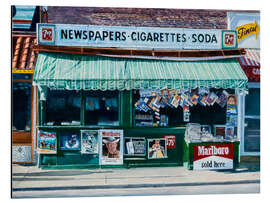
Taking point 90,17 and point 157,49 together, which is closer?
point 157,49

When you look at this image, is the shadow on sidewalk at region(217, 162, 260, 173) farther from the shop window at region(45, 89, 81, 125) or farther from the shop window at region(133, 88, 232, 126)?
the shop window at region(45, 89, 81, 125)

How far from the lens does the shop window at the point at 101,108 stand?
9000 mm

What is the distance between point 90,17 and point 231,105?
502 cm

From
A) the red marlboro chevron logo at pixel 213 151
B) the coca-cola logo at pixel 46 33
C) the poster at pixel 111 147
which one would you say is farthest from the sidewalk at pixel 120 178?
the coca-cola logo at pixel 46 33

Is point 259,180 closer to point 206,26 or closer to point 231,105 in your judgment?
point 231,105

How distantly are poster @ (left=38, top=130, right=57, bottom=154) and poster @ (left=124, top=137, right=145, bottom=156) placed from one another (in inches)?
77.0

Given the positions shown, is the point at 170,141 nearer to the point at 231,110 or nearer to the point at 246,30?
the point at 231,110

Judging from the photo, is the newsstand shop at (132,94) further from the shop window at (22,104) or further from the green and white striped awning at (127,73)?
the shop window at (22,104)

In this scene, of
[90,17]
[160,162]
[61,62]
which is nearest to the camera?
[61,62]

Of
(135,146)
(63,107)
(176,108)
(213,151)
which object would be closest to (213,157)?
(213,151)

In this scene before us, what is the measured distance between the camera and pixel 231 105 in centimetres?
965

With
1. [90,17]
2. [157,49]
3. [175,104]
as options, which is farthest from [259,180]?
[90,17]

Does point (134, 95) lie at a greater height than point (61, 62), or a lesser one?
lesser

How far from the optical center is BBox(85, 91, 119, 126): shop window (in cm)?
900
